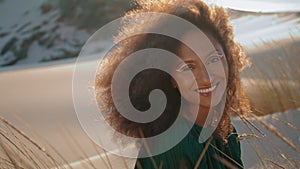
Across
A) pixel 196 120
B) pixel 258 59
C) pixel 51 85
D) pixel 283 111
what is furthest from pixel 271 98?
pixel 51 85

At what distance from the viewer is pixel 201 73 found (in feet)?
4.01

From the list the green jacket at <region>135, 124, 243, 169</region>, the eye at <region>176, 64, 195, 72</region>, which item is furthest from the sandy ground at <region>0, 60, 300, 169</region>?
the eye at <region>176, 64, 195, 72</region>

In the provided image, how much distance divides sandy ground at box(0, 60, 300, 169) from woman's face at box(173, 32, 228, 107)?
15 cm

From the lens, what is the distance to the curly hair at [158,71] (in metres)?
1.29

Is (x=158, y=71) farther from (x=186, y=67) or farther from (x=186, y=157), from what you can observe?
(x=186, y=157)

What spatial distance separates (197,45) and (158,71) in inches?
4.9

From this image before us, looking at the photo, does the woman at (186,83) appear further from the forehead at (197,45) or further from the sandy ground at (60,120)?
the sandy ground at (60,120)

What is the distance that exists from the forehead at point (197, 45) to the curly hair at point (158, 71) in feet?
0.08

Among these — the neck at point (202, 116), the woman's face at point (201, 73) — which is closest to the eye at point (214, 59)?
the woman's face at point (201, 73)

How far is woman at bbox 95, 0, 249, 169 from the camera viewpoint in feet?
4.03

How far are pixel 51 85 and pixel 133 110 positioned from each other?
173 inches

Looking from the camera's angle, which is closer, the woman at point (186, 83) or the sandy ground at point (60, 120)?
the woman at point (186, 83)

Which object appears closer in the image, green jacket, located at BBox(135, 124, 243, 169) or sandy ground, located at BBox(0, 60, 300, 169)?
green jacket, located at BBox(135, 124, 243, 169)

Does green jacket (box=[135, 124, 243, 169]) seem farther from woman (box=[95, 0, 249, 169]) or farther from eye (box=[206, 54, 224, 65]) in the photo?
eye (box=[206, 54, 224, 65])
